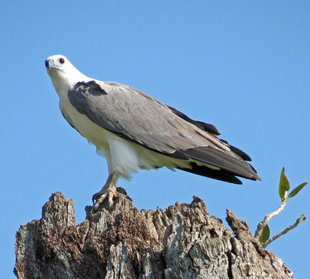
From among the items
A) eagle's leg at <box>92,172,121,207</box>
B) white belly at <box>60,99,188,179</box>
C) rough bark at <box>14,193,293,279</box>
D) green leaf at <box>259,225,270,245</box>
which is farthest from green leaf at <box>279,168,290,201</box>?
white belly at <box>60,99,188,179</box>

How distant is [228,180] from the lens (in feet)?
29.1

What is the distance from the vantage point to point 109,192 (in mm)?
8164

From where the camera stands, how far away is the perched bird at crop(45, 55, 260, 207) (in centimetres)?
876

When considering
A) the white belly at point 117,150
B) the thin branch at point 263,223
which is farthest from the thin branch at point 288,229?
the white belly at point 117,150

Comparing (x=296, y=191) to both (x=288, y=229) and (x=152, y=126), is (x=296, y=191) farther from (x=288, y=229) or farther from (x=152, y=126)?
(x=152, y=126)

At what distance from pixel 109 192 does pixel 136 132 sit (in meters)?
1.18

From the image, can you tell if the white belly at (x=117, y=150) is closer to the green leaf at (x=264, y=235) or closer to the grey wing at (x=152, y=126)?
the grey wing at (x=152, y=126)

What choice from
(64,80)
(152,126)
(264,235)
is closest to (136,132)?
(152,126)

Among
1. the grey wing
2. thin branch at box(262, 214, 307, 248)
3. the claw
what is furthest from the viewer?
the grey wing

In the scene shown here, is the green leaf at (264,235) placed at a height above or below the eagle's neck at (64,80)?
below

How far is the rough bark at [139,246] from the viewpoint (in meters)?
5.05

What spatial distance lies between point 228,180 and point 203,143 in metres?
0.68

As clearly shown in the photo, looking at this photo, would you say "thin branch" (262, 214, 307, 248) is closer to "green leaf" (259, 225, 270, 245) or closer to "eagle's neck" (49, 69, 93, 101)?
"green leaf" (259, 225, 270, 245)

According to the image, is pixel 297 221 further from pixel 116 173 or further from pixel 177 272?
pixel 116 173
